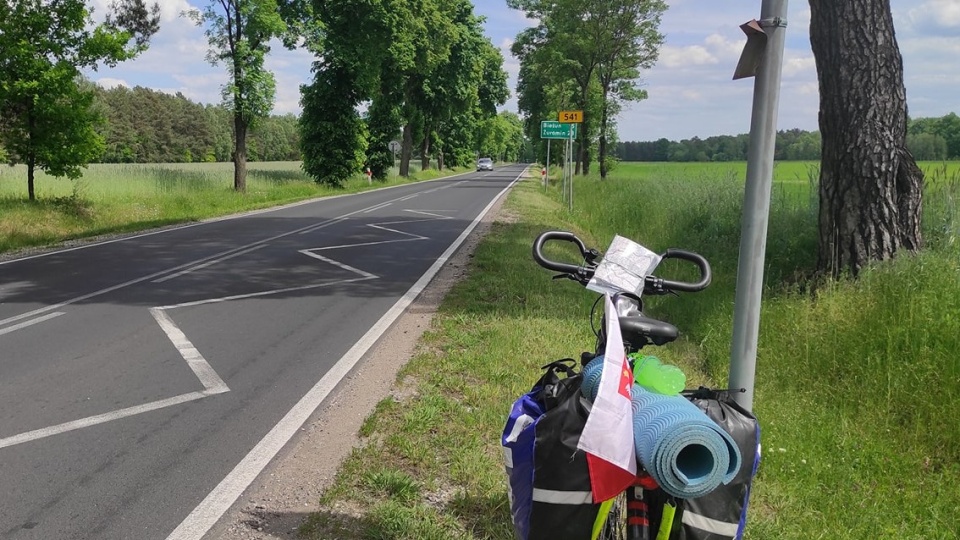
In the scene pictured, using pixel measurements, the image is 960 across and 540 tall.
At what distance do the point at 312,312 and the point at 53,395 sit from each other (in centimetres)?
300

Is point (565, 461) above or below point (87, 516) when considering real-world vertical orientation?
above

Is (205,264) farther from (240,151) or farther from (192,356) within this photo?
(240,151)

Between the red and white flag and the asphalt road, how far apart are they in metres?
2.24

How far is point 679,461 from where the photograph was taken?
73.9 inches

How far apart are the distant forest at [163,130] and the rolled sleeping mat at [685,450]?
76.1 m

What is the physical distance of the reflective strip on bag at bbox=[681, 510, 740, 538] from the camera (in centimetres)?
199

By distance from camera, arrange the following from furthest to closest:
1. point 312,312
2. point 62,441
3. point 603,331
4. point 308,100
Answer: point 308,100 → point 312,312 → point 62,441 → point 603,331

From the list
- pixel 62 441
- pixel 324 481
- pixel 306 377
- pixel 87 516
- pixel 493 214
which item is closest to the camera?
pixel 87 516

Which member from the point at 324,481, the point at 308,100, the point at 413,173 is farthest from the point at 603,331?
the point at 413,173

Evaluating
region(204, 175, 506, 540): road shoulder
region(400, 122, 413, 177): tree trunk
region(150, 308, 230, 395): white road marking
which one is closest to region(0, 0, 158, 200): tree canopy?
region(150, 308, 230, 395): white road marking

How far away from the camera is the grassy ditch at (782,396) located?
3.43 metres

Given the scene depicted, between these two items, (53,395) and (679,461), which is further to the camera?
(53,395)

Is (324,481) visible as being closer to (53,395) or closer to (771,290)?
(53,395)

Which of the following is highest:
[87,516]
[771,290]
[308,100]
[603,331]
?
[308,100]
